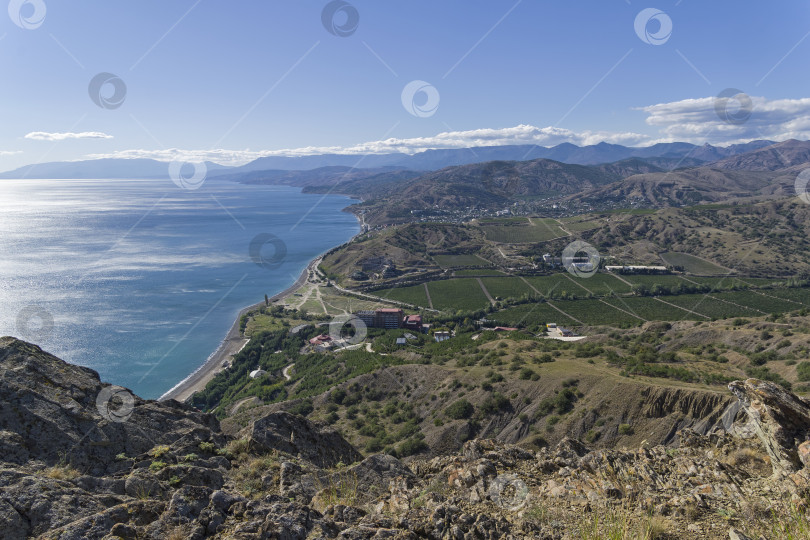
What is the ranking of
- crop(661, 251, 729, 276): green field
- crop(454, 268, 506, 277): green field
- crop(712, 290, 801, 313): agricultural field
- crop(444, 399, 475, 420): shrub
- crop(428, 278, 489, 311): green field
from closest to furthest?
crop(444, 399, 475, 420): shrub → crop(712, 290, 801, 313): agricultural field → crop(428, 278, 489, 311): green field → crop(661, 251, 729, 276): green field → crop(454, 268, 506, 277): green field

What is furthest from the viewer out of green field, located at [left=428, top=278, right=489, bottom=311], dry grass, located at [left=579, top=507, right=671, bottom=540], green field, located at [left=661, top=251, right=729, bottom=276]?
green field, located at [left=661, top=251, right=729, bottom=276]

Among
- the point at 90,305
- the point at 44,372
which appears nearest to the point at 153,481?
the point at 44,372

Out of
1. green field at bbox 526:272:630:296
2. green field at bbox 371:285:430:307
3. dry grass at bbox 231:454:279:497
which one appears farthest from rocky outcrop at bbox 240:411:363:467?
green field at bbox 526:272:630:296

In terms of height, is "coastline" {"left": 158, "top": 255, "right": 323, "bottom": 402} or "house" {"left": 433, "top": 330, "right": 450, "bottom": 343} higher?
"coastline" {"left": 158, "top": 255, "right": 323, "bottom": 402}

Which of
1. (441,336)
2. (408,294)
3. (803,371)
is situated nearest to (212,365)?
(441,336)

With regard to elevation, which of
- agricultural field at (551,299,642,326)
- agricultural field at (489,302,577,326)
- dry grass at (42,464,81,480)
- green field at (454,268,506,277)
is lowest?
agricultural field at (551,299,642,326)

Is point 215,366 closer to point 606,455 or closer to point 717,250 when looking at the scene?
point 606,455

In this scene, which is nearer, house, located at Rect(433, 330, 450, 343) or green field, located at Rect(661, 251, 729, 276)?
house, located at Rect(433, 330, 450, 343)

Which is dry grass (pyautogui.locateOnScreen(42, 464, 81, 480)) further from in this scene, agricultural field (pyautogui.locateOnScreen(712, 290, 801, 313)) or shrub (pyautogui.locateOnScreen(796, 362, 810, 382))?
agricultural field (pyautogui.locateOnScreen(712, 290, 801, 313))

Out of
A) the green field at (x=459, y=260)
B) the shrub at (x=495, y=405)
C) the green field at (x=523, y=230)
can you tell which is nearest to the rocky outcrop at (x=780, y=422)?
the shrub at (x=495, y=405)
